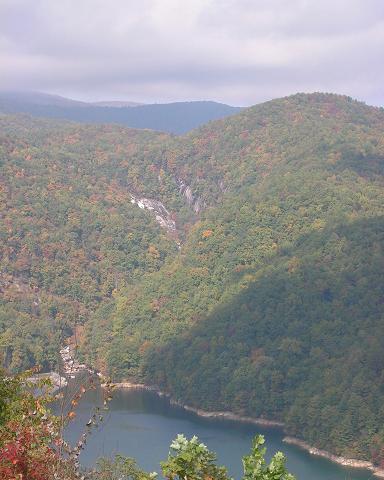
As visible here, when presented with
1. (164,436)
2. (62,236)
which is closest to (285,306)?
(164,436)

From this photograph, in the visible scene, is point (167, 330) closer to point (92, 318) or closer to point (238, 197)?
point (92, 318)

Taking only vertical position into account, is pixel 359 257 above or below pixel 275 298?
above

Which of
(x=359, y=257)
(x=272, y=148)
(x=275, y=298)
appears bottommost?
(x=275, y=298)

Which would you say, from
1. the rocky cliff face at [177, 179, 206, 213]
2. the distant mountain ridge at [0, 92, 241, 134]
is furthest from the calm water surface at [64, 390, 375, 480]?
the distant mountain ridge at [0, 92, 241, 134]

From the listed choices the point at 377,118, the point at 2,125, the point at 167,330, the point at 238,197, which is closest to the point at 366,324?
the point at 167,330

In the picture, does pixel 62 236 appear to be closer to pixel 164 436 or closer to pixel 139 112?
pixel 164 436

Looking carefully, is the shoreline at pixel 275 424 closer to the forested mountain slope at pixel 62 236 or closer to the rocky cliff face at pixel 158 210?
the forested mountain slope at pixel 62 236

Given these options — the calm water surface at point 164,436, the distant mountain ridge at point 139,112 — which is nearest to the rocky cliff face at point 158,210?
the calm water surface at point 164,436

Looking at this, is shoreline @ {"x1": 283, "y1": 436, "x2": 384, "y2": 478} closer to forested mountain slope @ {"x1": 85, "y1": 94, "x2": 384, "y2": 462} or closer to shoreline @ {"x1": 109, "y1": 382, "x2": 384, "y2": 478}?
shoreline @ {"x1": 109, "y1": 382, "x2": 384, "y2": 478}
